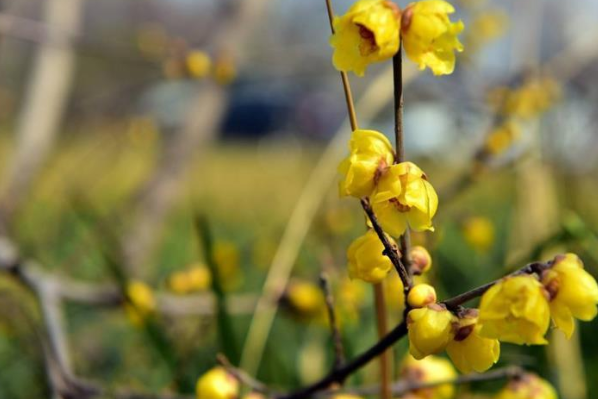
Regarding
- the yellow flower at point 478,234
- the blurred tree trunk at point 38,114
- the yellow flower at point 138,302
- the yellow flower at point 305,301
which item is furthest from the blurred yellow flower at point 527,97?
the blurred tree trunk at point 38,114

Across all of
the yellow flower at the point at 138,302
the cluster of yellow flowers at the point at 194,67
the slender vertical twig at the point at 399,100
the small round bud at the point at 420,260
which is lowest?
the yellow flower at the point at 138,302

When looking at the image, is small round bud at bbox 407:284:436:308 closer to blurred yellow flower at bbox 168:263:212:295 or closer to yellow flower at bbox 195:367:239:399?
yellow flower at bbox 195:367:239:399

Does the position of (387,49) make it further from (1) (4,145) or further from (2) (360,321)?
(1) (4,145)

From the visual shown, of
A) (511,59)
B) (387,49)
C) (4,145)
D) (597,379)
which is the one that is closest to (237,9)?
(511,59)

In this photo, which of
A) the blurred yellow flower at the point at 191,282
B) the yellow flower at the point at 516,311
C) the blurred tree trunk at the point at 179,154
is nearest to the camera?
the yellow flower at the point at 516,311

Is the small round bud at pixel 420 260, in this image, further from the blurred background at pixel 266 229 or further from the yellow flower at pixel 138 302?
the yellow flower at pixel 138 302

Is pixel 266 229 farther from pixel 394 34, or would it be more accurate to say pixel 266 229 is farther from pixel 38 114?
pixel 394 34

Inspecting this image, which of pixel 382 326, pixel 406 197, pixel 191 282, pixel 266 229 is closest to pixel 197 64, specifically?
pixel 191 282
